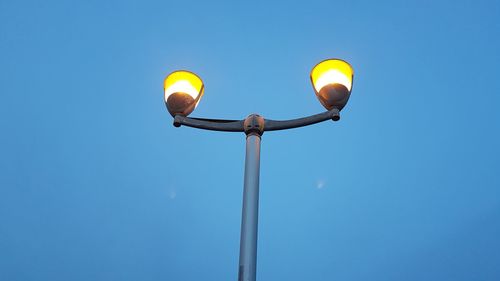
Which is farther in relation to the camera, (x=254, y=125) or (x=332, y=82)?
(x=332, y=82)

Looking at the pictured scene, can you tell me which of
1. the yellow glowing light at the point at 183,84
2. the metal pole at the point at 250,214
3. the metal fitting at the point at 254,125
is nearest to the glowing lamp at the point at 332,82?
the metal fitting at the point at 254,125

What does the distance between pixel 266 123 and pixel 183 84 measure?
0.89 m

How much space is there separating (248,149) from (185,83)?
0.98m

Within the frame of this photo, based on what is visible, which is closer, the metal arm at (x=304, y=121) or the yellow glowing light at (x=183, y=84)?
the metal arm at (x=304, y=121)

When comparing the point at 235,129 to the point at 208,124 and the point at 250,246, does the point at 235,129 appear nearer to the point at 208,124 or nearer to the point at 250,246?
the point at 208,124

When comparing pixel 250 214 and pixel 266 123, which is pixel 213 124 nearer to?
pixel 266 123

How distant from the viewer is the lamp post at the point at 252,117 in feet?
12.2

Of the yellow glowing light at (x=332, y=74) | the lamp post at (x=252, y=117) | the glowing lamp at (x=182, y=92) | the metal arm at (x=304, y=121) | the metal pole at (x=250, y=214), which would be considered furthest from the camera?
the glowing lamp at (x=182, y=92)

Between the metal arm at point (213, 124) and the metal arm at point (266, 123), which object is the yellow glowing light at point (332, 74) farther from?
the metal arm at point (213, 124)

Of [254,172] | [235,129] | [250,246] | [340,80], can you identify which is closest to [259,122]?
[235,129]

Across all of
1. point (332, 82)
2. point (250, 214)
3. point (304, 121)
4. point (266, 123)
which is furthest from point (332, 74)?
point (250, 214)

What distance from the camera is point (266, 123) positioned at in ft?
14.2

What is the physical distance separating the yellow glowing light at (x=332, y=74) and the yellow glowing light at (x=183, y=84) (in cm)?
107

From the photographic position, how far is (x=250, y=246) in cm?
352
